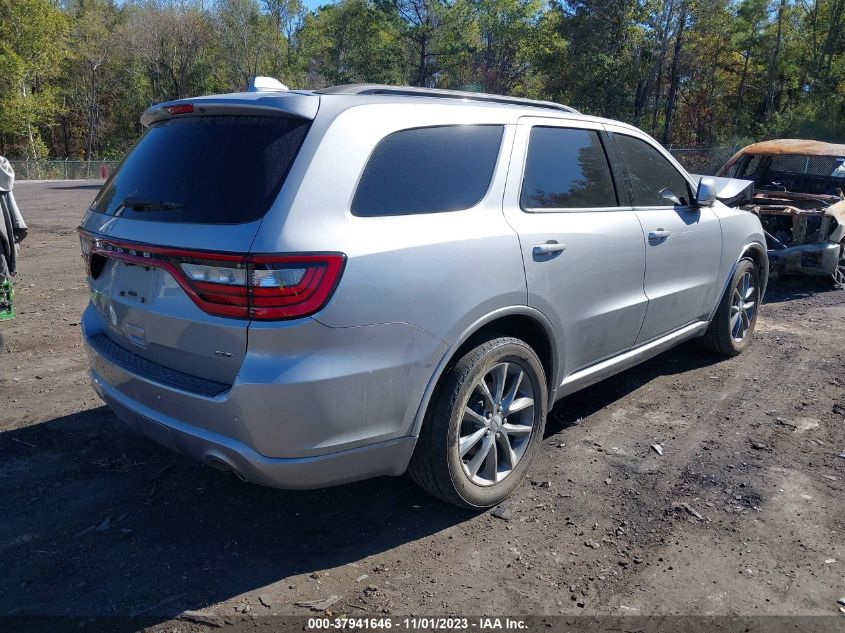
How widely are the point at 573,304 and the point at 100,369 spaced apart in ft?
7.82

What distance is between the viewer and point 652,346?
4.61 metres

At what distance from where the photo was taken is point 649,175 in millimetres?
4613

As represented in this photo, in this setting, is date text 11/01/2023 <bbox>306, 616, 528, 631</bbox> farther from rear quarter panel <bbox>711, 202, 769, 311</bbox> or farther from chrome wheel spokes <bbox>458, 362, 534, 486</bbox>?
rear quarter panel <bbox>711, 202, 769, 311</bbox>

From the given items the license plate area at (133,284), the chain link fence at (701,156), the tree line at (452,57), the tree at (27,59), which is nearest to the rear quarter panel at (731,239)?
the license plate area at (133,284)

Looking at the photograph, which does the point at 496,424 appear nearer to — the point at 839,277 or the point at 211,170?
the point at 211,170

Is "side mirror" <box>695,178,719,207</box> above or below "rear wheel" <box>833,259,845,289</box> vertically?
above

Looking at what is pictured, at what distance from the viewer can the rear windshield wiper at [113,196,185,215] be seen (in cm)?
291

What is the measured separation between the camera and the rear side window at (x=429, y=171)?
2861 millimetres

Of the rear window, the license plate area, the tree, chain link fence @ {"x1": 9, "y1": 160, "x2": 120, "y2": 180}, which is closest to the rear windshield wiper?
the rear window

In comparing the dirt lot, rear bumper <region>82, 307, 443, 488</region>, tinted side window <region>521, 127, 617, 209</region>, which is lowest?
the dirt lot

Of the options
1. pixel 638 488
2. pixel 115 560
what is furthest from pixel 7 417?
pixel 638 488

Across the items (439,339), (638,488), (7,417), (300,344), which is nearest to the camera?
(300,344)

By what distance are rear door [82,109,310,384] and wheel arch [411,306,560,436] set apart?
0.82 m

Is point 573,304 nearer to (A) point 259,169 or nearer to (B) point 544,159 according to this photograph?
(B) point 544,159
